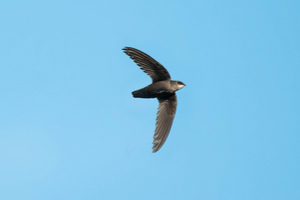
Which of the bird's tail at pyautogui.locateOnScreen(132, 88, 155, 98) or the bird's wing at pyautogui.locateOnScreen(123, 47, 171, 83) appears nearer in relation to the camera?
the bird's wing at pyautogui.locateOnScreen(123, 47, 171, 83)

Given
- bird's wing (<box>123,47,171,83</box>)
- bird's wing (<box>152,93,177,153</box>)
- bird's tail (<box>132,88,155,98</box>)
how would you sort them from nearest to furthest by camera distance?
bird's wing (<box>123,47,171,83</box>) < bird's wing (<box>152,93,177,153</box>) < bird's tail (<box>132,88,155,98</box>)

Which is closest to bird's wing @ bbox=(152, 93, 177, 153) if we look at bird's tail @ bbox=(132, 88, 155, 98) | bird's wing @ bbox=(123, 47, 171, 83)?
bird's tail @ bbox=(132, 88, 155, 98)

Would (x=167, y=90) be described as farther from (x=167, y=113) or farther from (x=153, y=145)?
(x=153, y=145)

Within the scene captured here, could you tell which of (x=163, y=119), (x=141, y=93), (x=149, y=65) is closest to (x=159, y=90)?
(x=141, y=93)

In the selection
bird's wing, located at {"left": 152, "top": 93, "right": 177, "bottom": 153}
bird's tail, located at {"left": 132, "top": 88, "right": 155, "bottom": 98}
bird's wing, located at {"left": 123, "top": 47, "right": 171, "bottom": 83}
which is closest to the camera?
bird's wing, located at {"left": 123, "top": 47, "right": 171, "bottom": 83}

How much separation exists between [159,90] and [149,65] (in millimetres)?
1024

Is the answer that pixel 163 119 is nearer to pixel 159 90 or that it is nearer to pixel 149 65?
pixel 159 90

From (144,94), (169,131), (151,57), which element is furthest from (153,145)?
(151,57)

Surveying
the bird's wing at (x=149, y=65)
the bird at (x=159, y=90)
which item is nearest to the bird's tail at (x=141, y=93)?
the bird at (x=159, y=90)

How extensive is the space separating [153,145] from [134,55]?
3353mm

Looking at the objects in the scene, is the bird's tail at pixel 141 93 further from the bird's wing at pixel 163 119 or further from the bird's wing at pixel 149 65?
the bird's wing at pixel 163 119

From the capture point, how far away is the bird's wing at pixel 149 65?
15.6 meters

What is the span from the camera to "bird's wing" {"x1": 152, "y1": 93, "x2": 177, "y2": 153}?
16.0 metres

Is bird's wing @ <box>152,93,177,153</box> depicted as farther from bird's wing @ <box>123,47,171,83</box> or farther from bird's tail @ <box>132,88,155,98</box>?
bird's wing @ <box>123,47,171,83</box>
